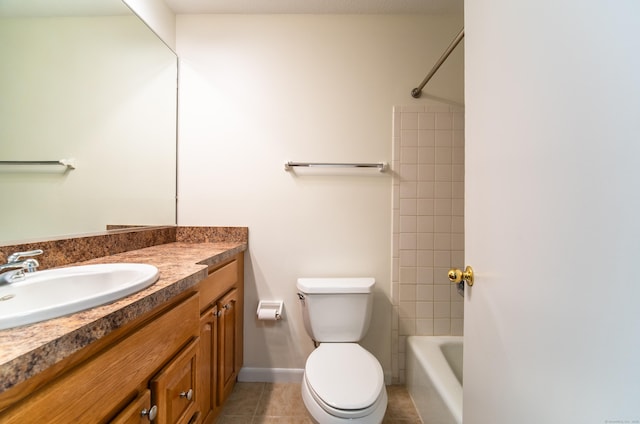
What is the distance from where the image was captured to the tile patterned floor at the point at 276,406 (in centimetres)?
132

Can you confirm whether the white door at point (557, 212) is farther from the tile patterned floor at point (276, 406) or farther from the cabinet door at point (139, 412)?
the cabinet door at point (139, 412)

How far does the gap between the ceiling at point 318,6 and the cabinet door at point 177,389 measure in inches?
76.1

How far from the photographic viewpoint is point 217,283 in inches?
48.9

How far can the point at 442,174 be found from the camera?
1.62 meters

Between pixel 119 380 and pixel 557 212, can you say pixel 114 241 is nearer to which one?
pixel 119 380

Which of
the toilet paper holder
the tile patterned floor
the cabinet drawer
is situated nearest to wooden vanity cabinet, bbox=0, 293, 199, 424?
the cabinet drawer

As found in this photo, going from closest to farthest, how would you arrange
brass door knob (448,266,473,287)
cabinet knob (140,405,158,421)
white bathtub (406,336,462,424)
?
cabinet knob (140,405,158,421) → brass door knob (448,266,473,287) → white bathtub (406,336,462,424)

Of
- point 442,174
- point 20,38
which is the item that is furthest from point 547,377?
point 20,38

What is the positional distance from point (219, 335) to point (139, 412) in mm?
648

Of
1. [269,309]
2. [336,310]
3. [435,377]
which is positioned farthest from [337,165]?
[435,377]

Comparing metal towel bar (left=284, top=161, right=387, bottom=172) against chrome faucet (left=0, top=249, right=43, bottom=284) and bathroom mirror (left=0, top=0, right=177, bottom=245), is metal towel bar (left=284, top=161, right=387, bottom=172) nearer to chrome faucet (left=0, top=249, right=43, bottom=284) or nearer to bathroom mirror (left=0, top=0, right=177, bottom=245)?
bathroom mirror (left=0, top=0, right=177, bottom=245)

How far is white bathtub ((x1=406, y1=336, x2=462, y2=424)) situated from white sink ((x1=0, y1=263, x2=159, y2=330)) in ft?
4.30

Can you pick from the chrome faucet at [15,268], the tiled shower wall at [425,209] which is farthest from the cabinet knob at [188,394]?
the tiled shower wall at [425,209]

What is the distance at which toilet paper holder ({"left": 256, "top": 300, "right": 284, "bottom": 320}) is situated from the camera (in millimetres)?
Result: 1503
